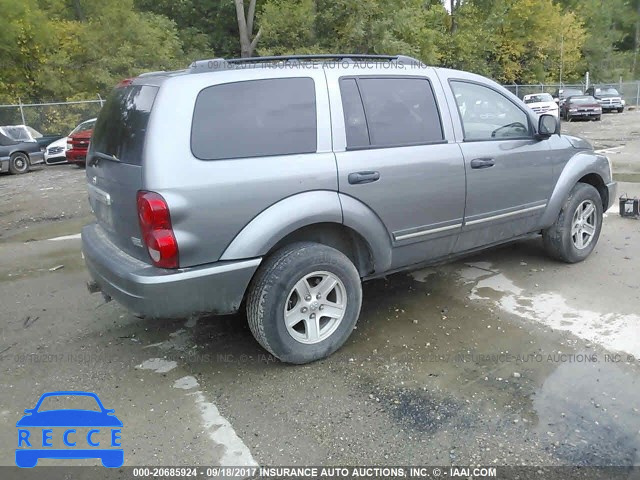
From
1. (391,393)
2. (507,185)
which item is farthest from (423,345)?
(507,185)

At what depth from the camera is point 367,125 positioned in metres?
3.84

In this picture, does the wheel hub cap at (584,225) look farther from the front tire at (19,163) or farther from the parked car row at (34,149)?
the front tire at (19,163)

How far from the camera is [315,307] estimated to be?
12.1 feet

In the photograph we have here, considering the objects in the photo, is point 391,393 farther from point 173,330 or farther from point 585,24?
point 585,24

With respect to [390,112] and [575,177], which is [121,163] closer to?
[390,112]

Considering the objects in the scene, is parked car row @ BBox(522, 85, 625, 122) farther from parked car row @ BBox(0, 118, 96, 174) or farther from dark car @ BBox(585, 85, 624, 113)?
parked car row @ BBox(0, 118, 96, 174)

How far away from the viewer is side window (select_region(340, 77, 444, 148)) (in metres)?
3.80

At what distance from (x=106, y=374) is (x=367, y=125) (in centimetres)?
243

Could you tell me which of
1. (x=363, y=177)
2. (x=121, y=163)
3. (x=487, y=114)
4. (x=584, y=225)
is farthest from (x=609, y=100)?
(x=121, y=163)

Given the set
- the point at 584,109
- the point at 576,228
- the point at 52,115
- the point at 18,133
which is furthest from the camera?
the point at 584,109

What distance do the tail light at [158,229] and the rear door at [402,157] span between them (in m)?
1.14

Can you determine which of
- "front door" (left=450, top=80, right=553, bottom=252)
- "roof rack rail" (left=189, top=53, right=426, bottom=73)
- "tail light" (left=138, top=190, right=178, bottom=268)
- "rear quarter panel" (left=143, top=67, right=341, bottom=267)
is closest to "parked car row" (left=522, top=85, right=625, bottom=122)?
"front door" (left=450, top=80, right=553, bottom=252)

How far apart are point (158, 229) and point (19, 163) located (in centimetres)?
1564

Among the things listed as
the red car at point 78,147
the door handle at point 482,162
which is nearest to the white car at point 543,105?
the red car at point 78,147
